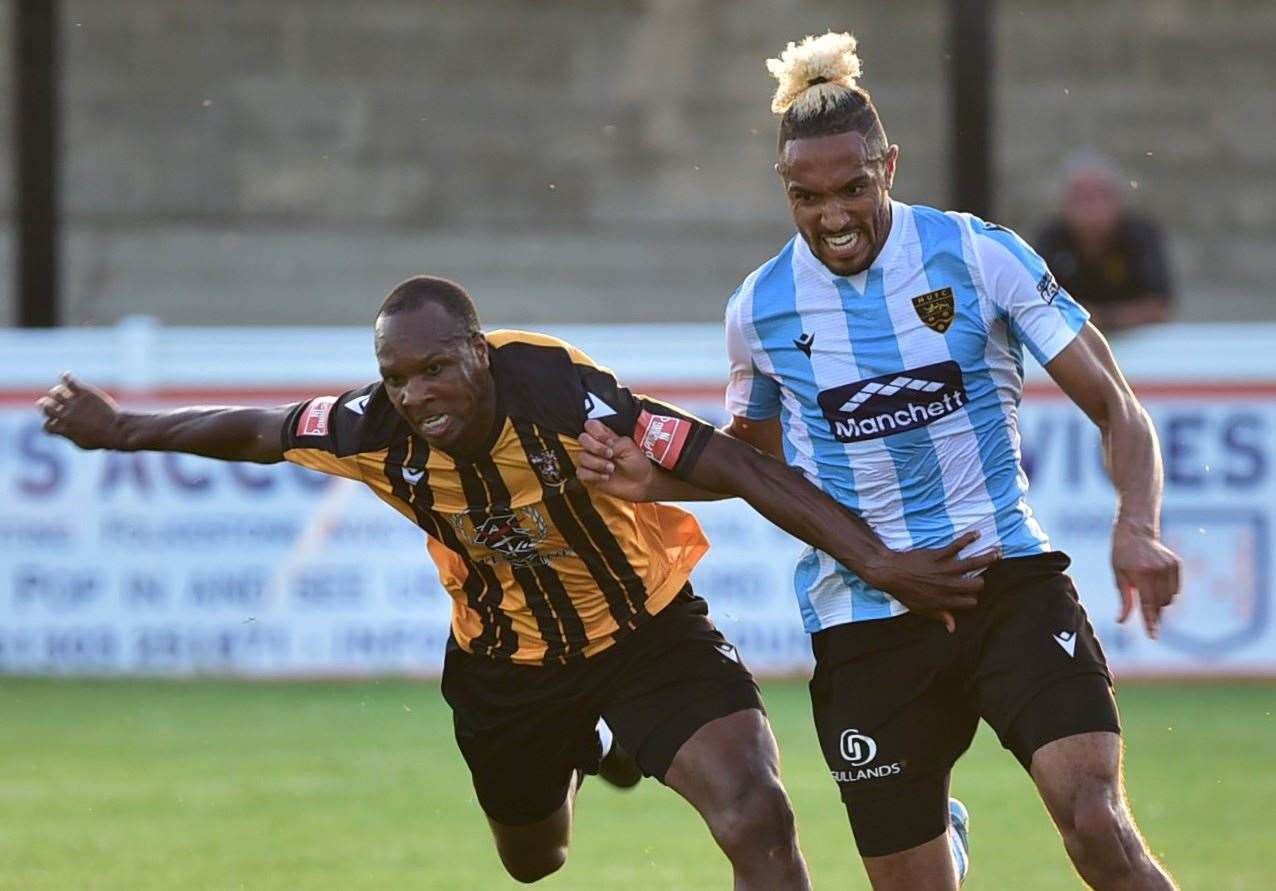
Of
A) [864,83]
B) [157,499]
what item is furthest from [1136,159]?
[157,499]

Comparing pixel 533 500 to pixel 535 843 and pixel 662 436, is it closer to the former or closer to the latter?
pixel 662 436

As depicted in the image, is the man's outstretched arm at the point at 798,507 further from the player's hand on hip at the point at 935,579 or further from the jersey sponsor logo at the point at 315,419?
the jersey sponsor logo at the point at 315,419

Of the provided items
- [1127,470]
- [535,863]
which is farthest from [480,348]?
[535,863]

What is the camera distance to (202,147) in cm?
1452

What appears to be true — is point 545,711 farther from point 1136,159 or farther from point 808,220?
point 1136,159

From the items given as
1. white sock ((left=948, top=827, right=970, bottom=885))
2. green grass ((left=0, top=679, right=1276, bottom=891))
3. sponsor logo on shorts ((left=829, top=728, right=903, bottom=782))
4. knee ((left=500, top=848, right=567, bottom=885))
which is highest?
sponsor logo on shorts ((left=829, top=728, right=903, bottom=782))

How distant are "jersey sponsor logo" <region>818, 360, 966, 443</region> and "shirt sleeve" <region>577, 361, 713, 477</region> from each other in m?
0.35

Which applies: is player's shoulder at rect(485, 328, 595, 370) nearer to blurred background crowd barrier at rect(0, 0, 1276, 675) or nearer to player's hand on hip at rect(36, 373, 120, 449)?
player's hand on hip at rect(36, 373, 120, 449)

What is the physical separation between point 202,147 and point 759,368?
9998 mm

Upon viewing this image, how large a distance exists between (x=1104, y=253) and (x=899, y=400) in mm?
6411

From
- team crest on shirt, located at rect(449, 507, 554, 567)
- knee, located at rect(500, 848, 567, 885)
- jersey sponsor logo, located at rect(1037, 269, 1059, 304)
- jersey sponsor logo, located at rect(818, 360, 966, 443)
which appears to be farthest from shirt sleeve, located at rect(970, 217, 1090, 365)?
knee, located at rect(500, 848, 567, 885)

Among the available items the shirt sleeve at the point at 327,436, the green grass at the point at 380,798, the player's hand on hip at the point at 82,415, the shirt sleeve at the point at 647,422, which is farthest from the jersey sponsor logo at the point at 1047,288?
the player's hand on hip at the point at 82,415

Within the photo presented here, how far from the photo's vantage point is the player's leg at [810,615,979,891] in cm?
501

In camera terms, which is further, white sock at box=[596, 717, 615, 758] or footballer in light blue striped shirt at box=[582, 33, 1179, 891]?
white sock at box=[596, 717, 615, 758]
